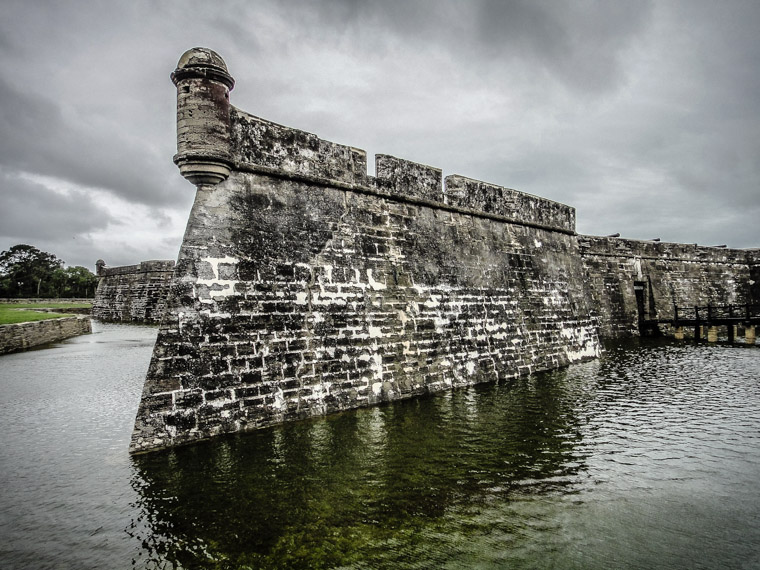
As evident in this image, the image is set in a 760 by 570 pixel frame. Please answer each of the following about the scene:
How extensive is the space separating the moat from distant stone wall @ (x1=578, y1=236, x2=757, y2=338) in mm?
12931

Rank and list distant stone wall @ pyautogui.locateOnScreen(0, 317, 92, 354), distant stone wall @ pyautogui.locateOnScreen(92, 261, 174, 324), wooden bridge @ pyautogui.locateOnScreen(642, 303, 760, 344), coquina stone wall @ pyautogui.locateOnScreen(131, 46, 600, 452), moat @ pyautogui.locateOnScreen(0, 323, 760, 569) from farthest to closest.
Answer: distant stone wall @ pyautogui.locateOnScreen(92, 261, 174, 324), wooden bridge @ pyautogui.locateOnScreen(642, 303, 760, 344), distant stone wall @ pyautogui.locateOnScreen(0, 317, 92, 354), coquina stone wall @ pyautogui.locateOnScreen(131, 46, 600, 452), moat @ pyautogui.locateOnScreen(0, 323, 760, 569)

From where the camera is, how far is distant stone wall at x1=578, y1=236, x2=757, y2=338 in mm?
20469

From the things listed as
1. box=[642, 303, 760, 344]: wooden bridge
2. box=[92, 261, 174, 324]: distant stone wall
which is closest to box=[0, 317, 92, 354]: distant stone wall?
box=[92, 261, 174, 324]: distant stone wall

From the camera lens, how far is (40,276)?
54.9m

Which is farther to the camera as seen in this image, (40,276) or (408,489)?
(40,276)

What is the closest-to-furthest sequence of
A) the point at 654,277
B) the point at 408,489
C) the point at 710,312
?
1. the point at 408,489
2. the point at 710,312
3. the point at 654,277

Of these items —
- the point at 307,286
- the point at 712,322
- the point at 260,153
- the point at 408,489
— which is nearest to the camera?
the point at 408,489

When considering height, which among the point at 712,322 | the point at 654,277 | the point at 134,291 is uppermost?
the point at 134,291

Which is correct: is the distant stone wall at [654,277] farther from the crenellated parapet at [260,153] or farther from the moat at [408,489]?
the moat at [408,489]

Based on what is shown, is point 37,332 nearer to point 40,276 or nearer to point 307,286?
point 307,286

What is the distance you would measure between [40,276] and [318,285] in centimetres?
6376

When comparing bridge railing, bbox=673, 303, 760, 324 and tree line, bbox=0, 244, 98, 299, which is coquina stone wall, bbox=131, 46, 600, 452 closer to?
bridge railing, bbox=673, 303, 760, 324

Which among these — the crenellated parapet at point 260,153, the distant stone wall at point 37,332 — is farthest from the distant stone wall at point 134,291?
the crenellated parapet at point 260,153

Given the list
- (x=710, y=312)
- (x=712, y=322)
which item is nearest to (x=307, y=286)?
(x=712, y=322)
